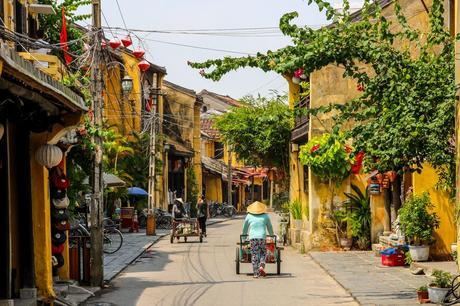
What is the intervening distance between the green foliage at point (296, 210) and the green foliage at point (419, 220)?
9424 millimetres

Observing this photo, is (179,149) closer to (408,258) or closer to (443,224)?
(408,258)

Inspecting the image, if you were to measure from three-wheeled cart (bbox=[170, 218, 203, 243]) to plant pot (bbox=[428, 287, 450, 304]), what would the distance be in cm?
1694

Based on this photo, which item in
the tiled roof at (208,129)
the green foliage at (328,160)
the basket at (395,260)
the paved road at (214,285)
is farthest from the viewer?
the tiled roof at (208,129)

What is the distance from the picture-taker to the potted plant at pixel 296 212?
28073mm

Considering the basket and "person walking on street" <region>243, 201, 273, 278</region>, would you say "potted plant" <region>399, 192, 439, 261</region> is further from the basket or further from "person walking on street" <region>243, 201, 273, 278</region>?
"person walking on street" <region>243, 201, 273, 278</region>

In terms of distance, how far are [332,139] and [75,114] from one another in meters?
4.56

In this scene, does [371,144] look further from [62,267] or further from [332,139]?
[62,267]

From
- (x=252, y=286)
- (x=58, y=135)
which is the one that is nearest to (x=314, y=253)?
(x=252, y=286)

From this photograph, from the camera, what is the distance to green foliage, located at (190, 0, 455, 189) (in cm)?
1359

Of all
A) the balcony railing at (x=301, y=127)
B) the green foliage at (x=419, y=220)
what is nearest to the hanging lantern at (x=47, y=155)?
the green foliage at (x=419, y=220)

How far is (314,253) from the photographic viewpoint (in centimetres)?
2380

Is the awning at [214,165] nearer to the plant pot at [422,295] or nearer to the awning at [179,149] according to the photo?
the awning at [179,149]

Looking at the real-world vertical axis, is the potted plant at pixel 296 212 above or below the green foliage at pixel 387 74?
below

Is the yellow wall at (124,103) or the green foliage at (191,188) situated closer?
the yellow wall at (124,103)
